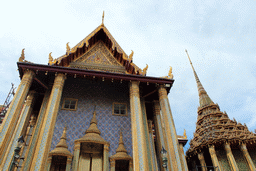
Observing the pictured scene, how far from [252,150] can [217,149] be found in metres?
2.93

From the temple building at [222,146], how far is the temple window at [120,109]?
7673 millimetres

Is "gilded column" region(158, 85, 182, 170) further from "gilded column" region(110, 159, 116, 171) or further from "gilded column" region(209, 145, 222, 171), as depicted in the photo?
"gilded column" region(209, 145, 222, 171)

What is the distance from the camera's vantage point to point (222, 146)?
15.4 m

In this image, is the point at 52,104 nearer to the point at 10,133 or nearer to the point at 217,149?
the point at 10,133

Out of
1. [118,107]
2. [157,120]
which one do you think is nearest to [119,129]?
[118,107]

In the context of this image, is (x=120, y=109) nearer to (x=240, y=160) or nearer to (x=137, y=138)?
(x=137, y=138)

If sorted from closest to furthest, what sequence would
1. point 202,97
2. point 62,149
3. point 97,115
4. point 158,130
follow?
1. point 62,149
2. point 97,115
3. point 158,130
4. point 202,97

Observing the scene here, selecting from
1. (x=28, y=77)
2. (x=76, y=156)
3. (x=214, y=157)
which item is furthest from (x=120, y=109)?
(x=214, y=157)

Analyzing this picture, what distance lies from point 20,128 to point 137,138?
5.54m

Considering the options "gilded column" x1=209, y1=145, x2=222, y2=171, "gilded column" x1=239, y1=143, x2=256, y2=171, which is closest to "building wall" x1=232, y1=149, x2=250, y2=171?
"gilded column" x1=239, y1=143, x2=256, y2=171

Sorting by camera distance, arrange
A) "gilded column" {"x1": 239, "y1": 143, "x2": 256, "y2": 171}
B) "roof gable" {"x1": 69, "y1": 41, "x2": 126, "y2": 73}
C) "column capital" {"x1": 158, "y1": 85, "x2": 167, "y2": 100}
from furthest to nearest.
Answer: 1. "gilded column" {"x1": 239, "y1": 143, "x2": 256, "y2": 171}
2. "roof gable" {"x1": 69, "y1": 41, "x2": 126, "y2": 73}
3. "column capital" {"x1": 158, "y1": 85, "x2": 167, "y2": 100}

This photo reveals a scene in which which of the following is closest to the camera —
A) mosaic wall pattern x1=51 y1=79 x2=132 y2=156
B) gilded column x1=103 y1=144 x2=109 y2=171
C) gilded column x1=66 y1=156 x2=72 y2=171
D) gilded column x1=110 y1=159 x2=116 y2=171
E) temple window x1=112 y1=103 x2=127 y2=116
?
gilded column x1=66 y1=156 x2=72 y2=171

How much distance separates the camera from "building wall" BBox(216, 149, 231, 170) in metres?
14.6

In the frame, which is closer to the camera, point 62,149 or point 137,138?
point 137,138
